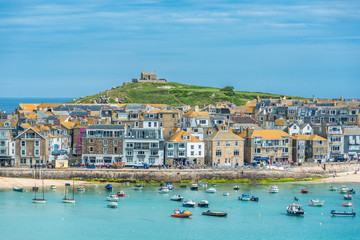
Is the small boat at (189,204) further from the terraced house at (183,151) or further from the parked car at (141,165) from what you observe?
the terraced house at (183,151)

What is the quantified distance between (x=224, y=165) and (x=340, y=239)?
33.6m

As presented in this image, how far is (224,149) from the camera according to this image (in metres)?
100

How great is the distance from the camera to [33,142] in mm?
96875

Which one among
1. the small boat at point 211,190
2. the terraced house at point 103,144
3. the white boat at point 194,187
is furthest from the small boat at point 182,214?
the terraced house at point 103,144

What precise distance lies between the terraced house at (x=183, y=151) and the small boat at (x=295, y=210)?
79.2 ft

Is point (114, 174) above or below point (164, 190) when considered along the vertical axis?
above

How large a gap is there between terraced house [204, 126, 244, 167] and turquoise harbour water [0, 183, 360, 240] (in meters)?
12.1

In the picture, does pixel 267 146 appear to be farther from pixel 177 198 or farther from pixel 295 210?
pixel 295 210

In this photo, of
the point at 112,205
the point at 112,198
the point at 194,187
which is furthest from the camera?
the point at 194,187

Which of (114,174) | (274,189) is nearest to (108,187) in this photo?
(114,174)

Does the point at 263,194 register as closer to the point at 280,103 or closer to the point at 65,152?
the point at 65,152

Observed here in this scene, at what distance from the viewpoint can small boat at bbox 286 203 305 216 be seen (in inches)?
3007

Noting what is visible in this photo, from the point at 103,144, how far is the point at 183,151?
11161 millimetres

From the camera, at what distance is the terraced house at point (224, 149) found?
3927 inches
